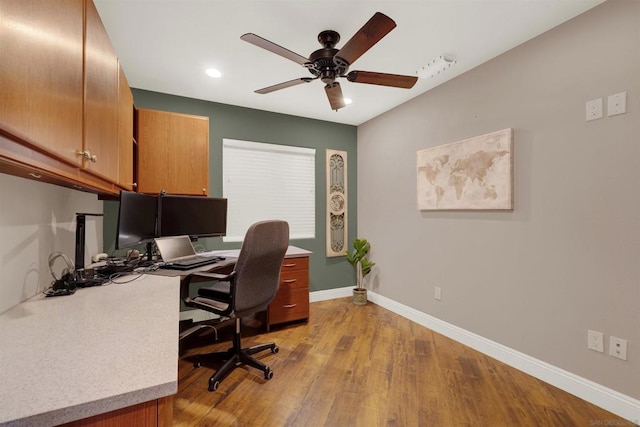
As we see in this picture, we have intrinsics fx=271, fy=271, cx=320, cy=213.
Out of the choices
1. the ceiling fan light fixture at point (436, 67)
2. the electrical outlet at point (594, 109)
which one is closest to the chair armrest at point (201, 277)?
the ceiling fan light fixture at point (436, 67)

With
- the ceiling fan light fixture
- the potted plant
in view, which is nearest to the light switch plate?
the ceiling fan light fixture

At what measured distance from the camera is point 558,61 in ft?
6.40

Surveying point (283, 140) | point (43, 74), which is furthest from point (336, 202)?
point (43, 74)

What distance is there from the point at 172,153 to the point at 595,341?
143 inches

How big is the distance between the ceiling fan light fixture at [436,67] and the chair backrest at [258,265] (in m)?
1.90

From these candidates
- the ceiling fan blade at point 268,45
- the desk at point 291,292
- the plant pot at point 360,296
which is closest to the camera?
the ceiling fan blade at point 268,45

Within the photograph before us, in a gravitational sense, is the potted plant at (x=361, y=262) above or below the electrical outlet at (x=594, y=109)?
below

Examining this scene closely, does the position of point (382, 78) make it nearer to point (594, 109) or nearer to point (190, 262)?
point (594, 109)

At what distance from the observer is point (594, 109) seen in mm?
1775

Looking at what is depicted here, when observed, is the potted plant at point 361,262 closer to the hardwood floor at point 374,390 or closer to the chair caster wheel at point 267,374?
the hardwood floor at point 374,390

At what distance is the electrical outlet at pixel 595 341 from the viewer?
174 centimetres

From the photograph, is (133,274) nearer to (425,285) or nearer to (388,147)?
(425,285)

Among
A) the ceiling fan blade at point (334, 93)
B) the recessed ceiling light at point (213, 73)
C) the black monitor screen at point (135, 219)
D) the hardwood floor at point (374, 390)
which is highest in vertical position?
the recessed ceiling light at point (213, 73)

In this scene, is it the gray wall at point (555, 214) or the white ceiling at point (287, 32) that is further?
the white ceiling at point (287, 32)
